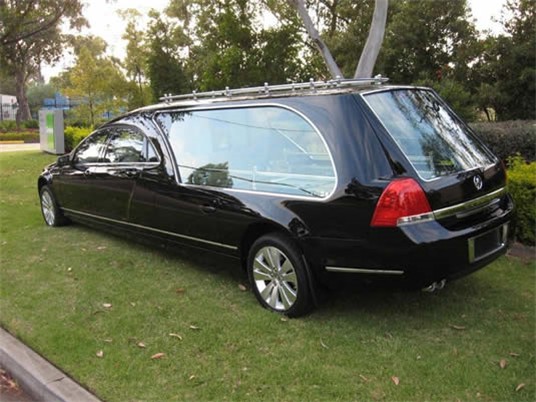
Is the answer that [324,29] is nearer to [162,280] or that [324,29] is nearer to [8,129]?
[162,280]

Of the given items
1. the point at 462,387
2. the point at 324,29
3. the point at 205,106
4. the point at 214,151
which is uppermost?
the point at 324,29

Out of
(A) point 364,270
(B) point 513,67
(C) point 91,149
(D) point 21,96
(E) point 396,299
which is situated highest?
(D) point 21,96

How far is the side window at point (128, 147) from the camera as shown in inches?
209

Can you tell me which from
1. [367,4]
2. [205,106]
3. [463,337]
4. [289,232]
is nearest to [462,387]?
[463,337]

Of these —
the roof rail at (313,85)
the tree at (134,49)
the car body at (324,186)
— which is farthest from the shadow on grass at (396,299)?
the tree at (134,49)

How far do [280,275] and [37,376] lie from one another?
5.86ft

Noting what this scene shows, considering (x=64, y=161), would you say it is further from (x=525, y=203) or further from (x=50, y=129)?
(x=50, y=129)

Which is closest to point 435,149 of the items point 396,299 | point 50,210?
point 396,299

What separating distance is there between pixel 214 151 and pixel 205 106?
448 mm

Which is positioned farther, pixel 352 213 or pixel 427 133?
A: pixel 427 133

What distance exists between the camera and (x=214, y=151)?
471cm

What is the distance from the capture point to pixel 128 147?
221 inches

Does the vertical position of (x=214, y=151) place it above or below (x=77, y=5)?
below

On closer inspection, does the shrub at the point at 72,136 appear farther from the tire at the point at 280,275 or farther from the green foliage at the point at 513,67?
the tire at the point at 280,275
